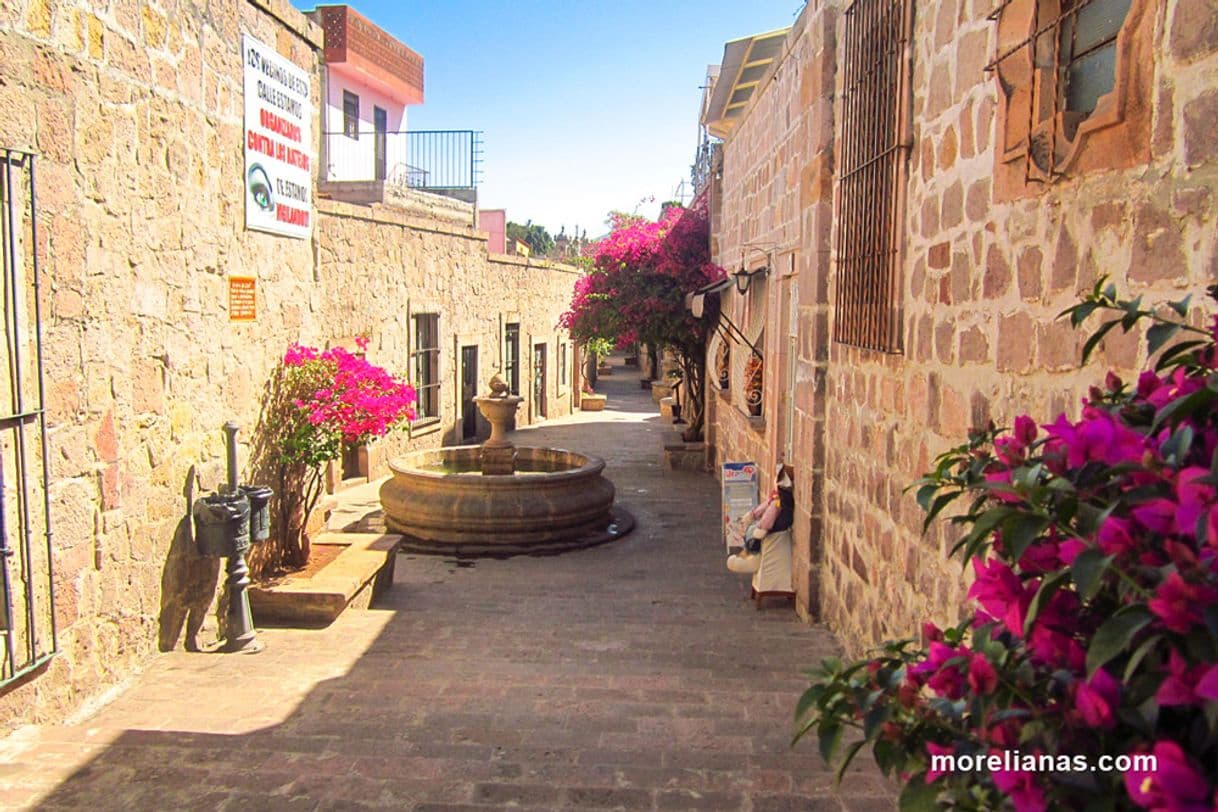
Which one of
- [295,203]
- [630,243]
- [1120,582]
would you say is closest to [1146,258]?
[1120,582]

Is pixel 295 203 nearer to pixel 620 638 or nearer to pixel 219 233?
pixel 219 233

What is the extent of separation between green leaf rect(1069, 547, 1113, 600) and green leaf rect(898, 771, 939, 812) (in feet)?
1.22

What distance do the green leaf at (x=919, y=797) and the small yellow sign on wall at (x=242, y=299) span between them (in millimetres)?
5061

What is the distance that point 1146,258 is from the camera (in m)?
2.23

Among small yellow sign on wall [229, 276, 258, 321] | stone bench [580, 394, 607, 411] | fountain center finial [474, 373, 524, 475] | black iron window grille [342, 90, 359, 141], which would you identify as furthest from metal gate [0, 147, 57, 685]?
black iron window grille [342, 90, 359, 141]

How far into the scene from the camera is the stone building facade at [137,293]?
3973 mm

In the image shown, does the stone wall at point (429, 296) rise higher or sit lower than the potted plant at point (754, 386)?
higher

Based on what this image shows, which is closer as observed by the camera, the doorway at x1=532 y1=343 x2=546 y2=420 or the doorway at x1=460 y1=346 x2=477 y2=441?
the doorway at x1=460 y1=346 x2=477 y2=441

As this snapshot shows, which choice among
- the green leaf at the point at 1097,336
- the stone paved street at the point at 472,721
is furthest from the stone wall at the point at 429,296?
the green leaf at the point at 1097,336

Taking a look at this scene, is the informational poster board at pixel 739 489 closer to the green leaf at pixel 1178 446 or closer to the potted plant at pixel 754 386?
the potted plant at pixel 754 386

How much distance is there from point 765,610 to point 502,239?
27695 millimetres

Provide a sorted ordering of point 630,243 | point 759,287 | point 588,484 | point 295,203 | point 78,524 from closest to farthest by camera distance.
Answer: point 78,524
point 295,203
point 759,287
point 588,484
point 630,243

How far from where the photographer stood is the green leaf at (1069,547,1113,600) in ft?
3.66

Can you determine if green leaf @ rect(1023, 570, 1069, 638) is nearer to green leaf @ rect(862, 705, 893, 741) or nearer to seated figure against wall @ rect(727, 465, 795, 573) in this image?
green leaf @ rect(862, 705, 893, 741)
